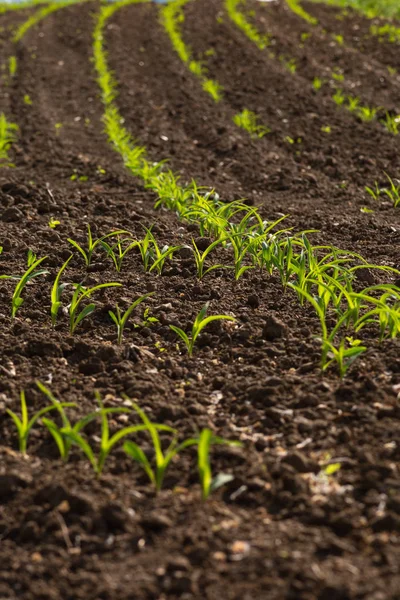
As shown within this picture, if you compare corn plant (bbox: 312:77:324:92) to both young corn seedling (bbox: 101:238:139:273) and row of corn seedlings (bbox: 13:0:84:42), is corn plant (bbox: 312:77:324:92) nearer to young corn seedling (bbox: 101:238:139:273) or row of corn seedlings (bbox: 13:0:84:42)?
young corn seedling (bbox: 101:238:139:273)

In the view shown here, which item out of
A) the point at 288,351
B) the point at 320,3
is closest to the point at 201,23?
the point at 320,3

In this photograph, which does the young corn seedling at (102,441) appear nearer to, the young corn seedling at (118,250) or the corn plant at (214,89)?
the young corn seedling at (118,250)

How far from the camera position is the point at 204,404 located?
102 inches

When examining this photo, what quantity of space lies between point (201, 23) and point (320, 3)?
438cm

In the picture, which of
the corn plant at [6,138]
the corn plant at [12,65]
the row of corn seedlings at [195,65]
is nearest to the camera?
the corn plant at [6,138]

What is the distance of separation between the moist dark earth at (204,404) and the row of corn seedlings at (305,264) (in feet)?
0.30

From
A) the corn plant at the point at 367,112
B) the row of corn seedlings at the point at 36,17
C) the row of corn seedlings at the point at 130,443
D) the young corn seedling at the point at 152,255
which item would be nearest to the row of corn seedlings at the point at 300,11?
the row of corn seedlings at the point at 36,17

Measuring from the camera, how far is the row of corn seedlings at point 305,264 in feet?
9.36

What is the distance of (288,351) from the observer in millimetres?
2918

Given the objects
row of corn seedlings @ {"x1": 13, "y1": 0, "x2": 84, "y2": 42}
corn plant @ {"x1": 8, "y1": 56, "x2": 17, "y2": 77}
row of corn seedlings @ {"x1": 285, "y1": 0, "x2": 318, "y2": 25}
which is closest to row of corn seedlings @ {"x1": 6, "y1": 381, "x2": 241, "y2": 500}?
corn plant @ {"x1": 8, "y1": 56, "x2": 17, "y2": 77}

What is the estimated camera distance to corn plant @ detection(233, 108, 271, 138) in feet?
22.8

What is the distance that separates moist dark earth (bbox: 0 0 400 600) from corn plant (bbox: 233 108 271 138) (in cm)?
73

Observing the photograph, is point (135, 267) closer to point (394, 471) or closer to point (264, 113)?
point (394, 471)

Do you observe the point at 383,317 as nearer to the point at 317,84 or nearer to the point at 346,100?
the point at 346,100
